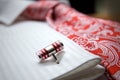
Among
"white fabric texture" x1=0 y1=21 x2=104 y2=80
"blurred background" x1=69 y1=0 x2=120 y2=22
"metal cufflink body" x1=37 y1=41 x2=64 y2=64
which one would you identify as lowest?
"blurred background" x1=69 y1=0 x2=120 y2=22

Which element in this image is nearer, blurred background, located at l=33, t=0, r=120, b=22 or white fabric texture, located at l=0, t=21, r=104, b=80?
white fabric texture, located at l=0, t=21, r=104, b=80

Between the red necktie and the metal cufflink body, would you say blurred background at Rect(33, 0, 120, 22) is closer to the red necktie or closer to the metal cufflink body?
the red necktie

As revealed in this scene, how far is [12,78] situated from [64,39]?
12.1 inches

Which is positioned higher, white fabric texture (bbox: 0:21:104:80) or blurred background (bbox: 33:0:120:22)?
white fabric texture (bbox: 0:21:104:80)

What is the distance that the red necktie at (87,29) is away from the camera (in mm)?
683

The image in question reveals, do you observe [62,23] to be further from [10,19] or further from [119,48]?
[119,48]

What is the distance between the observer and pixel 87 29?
97 cm

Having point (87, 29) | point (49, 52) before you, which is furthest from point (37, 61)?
point (87, 29)

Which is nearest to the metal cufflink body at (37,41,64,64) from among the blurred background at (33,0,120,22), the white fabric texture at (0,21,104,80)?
the white fabric texture at (0,21,104,80)

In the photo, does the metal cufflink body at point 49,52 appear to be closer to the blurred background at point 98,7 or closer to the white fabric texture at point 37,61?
the white fabric texture at point 37,61

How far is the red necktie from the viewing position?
68 centimetres

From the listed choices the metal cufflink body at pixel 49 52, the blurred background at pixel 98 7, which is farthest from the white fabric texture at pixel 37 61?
the blurred background at pixel 98 7

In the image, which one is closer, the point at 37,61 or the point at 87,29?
the point at 37,61

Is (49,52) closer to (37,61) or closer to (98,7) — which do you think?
(37,61)
